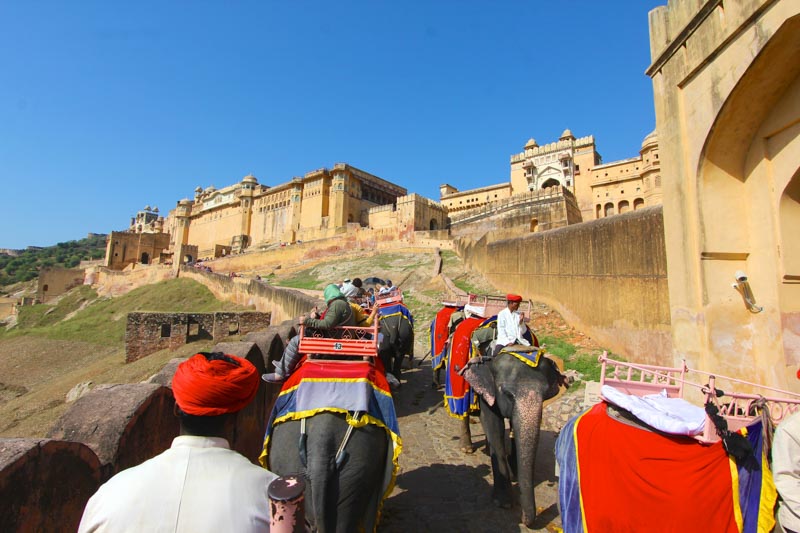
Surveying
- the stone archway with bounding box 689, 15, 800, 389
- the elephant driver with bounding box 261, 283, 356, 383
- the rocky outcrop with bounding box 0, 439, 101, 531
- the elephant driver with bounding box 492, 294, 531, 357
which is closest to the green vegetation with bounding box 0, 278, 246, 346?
the elephant driver with bounding box 261, 283, 356, 383

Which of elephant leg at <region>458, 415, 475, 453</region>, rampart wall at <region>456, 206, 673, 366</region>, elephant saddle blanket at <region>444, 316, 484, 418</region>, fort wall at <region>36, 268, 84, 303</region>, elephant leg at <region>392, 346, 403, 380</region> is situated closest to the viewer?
elephant saddle blanket at <region>444, 316, 484, 418</region>

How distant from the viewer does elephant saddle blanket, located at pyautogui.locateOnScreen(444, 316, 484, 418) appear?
18.9ft

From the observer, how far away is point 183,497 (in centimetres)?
141

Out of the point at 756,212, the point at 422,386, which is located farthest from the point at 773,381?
the point at 422,386

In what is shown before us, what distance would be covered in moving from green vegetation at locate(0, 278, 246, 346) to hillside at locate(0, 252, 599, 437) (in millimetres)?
68

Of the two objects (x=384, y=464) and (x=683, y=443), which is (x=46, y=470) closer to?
(x=384, y=464)

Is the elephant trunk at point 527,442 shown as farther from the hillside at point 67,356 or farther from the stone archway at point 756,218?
the hillside at point 67,356

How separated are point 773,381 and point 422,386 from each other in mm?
5985

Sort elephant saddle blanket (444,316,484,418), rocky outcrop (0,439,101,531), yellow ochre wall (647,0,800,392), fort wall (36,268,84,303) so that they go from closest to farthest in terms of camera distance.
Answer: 1. rocky outcrop (0,439,101,531)
2. yellow ochre wall (647,0,800,392)
3. elephant saddle blanket (444,316,484,418)
4. fort wall (36,268,84,303)

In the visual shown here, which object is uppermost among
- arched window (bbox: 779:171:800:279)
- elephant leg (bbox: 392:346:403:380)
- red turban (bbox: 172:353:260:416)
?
arched window (bbox: 779:171:800:279)

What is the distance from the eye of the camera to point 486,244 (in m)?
18.7

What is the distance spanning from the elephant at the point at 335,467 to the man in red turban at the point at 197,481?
1167 millimetres

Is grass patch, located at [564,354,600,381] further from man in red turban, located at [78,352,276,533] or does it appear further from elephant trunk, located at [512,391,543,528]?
man in red turban, located at [78,352,276,533]

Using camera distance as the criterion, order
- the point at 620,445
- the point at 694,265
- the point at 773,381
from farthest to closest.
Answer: the point at 694,265
the point at 773,381
the point at 620,445
